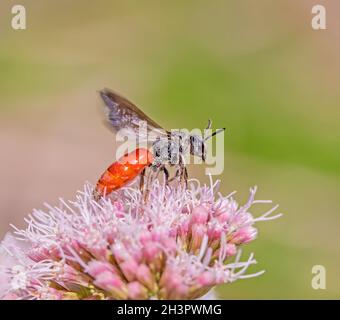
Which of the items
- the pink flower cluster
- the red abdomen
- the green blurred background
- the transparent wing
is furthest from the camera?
the green blurred background

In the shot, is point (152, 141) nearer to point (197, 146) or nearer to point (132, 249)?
point (197, 146)

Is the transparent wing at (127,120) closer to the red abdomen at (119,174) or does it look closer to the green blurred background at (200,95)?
the red abdomen at (119,174)

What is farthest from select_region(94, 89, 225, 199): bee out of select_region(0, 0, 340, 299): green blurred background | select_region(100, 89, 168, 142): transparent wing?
select_region(0, 0, 340, 299): green blurred background

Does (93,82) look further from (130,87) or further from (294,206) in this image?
(294,206)

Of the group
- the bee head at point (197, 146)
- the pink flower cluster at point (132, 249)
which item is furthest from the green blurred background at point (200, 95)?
the pink flower cluster at point (132, 249)

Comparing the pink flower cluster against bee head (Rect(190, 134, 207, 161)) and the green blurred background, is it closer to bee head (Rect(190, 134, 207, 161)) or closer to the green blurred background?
bee head (Rect(190, 134, 207, 161))

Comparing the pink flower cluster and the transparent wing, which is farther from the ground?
the transparent wing
